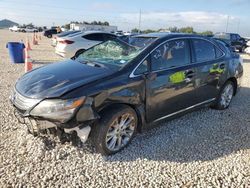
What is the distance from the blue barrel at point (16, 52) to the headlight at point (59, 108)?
8.40 m

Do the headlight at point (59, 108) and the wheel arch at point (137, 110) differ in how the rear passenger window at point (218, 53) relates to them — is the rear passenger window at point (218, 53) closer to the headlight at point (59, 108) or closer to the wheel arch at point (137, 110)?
the wheel arch at point (137, 110)

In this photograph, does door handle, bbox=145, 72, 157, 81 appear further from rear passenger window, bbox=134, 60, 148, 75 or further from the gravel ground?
the gravel ground

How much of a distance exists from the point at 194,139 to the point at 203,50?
1.72m

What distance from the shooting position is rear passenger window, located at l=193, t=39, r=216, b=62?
14.9 ft

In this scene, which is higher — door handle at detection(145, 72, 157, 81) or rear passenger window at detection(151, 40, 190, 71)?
rear passenger window at detection(151, 40, 190, 71)

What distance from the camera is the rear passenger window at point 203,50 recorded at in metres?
4.53

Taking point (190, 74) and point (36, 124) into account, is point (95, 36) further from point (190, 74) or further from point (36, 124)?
point (36, 124)

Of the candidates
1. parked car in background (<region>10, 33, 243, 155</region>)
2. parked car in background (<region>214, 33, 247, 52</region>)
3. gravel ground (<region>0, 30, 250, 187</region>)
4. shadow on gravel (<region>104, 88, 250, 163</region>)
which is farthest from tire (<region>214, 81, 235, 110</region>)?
parked car in background (<region>214, 33, 247, 52</region>)

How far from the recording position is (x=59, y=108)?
2.94m

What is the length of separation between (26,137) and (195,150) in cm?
251

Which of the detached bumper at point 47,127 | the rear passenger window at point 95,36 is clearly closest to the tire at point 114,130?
the detached bumper at point 47,127

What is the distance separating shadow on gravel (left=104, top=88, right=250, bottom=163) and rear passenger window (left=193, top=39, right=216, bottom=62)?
116 centimetres

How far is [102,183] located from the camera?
2902mm

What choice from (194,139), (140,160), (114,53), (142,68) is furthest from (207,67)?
(140,160)
